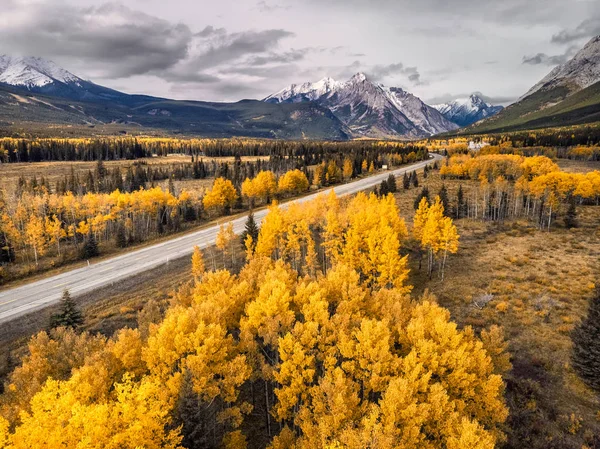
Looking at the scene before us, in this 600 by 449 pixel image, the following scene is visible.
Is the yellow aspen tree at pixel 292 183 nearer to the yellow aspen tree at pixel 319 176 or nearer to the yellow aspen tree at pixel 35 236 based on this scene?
the yellow aspen tree at pixel 319 176

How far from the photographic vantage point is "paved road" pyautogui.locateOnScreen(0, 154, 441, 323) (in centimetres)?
5294

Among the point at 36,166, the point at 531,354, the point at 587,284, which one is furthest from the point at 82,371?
the point at 36,166

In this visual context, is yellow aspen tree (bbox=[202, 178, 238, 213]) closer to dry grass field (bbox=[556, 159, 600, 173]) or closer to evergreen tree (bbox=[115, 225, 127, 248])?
evergreen tree (bbox=[115, 225, 127, 248])

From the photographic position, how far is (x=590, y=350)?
35.9 m

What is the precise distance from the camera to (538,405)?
111 ft

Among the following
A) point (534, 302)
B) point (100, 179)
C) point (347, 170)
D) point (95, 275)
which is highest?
point (347, 170)

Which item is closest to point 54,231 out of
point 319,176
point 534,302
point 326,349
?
point 326,349

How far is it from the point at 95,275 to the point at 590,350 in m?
72.8

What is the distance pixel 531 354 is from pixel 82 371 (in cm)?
4667

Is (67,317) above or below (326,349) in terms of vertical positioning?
below

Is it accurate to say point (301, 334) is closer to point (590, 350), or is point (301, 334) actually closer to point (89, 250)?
point (590, 350)

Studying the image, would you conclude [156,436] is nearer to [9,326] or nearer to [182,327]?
[182,327]

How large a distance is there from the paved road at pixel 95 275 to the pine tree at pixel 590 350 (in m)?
63.6

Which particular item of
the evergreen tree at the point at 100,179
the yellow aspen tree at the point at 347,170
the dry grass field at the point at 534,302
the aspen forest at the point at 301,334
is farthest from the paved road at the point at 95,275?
the yellow aspen tree at the point at 347,170
